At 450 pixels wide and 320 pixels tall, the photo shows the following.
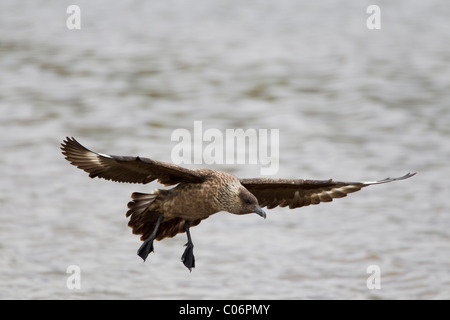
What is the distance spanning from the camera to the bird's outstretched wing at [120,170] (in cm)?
643

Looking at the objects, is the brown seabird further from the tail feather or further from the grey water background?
the grey water background

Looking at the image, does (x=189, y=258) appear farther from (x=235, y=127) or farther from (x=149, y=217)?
(x=235, y=127)

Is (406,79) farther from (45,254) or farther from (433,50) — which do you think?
(45,254)

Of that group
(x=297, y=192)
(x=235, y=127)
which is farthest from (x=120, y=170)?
(x=235, y=127)

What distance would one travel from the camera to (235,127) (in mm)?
16609

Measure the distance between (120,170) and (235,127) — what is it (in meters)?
10.0

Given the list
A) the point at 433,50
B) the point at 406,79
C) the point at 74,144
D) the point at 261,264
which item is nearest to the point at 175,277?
the point at 261,264

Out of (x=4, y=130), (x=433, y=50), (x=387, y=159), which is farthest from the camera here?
(x=433, y=50)

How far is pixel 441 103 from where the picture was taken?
18000 millimetres

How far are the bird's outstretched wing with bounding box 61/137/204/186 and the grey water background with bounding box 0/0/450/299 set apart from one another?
171 inches

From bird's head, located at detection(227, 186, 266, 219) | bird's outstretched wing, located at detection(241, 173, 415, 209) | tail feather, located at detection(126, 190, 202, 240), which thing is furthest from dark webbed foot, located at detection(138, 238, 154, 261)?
bird's outstretched wing, located at detection(241, 173, 415, 209)

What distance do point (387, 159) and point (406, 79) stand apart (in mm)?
5121

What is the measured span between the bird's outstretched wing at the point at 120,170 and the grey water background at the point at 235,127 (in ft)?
14.2

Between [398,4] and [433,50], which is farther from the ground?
[398,4]
